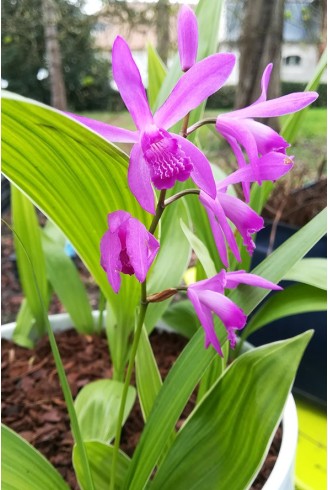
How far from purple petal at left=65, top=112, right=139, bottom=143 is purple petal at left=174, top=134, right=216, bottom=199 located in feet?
0.07

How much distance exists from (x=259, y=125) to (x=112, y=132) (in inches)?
2.9

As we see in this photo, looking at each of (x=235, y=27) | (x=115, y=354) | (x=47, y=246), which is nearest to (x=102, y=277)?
(x=115, y=354)

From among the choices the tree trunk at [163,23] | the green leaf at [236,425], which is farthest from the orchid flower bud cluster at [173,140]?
the tree trunk at [163,23]

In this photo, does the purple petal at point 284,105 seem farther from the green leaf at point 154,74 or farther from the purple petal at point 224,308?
the green leaf at point 154,74

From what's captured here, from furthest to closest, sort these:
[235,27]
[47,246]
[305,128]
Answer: [305,128] → [235,27] → [47,246]

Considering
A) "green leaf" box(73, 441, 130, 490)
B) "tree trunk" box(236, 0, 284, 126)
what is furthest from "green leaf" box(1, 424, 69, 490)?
"tree trunk" box(236, 0, 284, 126)

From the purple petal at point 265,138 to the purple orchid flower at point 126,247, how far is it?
71 millimetres

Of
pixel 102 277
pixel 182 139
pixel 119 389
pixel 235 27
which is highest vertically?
pixel 235 27

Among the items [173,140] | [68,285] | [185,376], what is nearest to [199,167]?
[173,140]

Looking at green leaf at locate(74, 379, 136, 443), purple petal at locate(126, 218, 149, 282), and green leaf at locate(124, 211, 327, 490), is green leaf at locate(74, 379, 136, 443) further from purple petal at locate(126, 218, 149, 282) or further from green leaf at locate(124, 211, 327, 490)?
purple petal at locate(126, 218, 149, 282)

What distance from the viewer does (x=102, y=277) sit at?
43 cm

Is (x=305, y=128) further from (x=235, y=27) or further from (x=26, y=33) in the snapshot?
(x=26, y=33)

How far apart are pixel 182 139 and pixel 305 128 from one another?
6.15 ft

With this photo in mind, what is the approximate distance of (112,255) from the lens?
0.84ft
